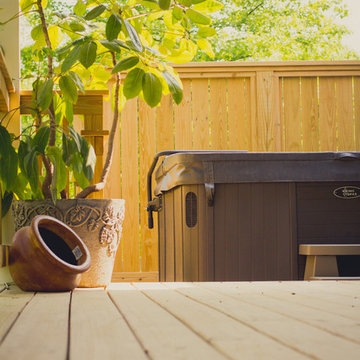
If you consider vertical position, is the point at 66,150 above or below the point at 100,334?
above

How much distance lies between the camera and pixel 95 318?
4.34 feet

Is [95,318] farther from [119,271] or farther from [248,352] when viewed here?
[119,271]

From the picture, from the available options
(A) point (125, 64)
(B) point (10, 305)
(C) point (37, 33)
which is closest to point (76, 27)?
(C) point (37, 33)

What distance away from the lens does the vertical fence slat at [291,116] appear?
4078mm

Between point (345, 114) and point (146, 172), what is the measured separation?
4.56 feet

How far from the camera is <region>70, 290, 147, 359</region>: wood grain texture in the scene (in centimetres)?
92

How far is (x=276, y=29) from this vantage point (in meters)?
8.42

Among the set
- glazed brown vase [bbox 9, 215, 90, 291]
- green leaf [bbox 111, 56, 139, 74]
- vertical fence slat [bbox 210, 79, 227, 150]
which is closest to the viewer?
glazed brown vase [bbox 9, 215, 90, 291]

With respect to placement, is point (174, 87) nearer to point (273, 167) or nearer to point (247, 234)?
point (273, 167)

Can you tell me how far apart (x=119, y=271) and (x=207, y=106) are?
3.97 ft

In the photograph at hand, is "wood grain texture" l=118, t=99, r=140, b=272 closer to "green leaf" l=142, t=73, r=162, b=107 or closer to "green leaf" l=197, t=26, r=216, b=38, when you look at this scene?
"green leaf" l=197, t=26, r=216, b=38

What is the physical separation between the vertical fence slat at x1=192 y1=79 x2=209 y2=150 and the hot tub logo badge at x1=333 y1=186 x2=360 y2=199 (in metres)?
1.54

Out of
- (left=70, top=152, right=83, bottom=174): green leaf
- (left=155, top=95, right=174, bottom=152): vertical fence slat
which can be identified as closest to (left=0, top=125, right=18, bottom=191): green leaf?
(left=70, top=152, right=83, bottom=174): green leaf

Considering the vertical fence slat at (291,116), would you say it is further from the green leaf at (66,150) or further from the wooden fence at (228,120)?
the green leaf at (66,150)
